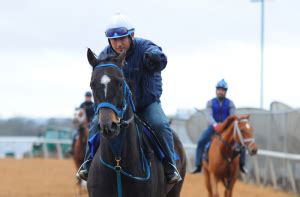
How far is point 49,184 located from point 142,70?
1589cm

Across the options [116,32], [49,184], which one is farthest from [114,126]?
[49,184]

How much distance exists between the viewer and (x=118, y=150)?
8242mm

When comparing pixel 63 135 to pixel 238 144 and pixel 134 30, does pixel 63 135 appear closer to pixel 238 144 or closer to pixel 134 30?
pixel 238 144

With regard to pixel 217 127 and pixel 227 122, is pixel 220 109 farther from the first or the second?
pixel 227 122

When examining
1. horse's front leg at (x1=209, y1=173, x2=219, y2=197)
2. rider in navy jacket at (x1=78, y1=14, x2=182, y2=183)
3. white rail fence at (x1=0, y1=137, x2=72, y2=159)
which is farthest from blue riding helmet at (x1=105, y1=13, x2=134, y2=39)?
white rail fence at (x1=0, y1=137, x2=72, y2=159)

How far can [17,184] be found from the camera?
23969 mm

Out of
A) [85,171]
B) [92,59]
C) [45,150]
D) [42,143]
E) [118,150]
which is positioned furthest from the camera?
[42,143]

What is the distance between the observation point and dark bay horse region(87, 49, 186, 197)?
7571 millimetres

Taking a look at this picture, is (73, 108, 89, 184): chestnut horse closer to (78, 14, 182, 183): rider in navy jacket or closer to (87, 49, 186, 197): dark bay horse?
(78, 14, 182, 183): rider in navy jacket

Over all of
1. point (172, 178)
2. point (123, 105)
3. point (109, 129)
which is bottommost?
point (172, 178)

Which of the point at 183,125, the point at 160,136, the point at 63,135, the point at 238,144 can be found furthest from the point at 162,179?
the point at 63,135

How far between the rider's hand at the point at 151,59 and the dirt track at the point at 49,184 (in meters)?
12.1

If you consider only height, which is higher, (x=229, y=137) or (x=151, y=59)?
(x=151, y=59)

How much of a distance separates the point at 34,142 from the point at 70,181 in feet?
59.7
